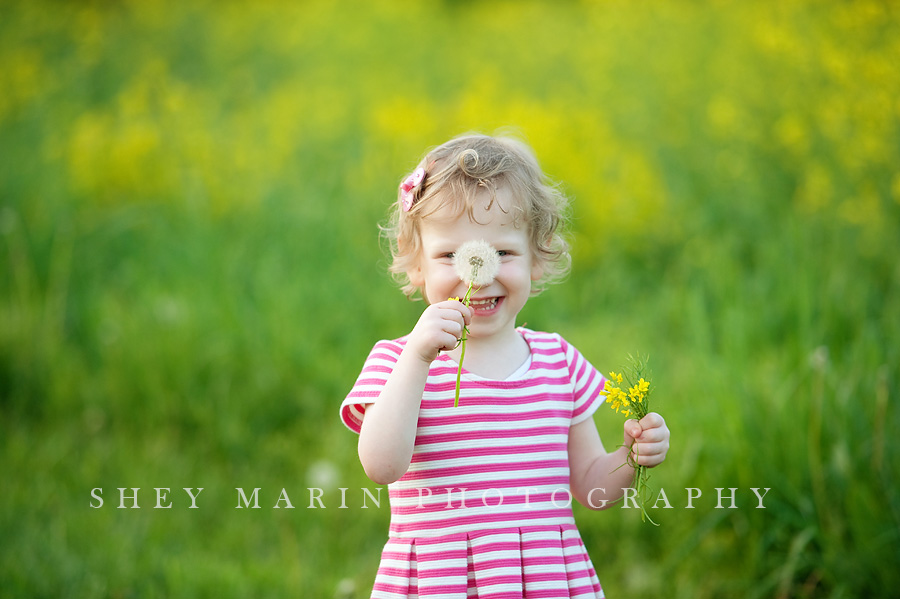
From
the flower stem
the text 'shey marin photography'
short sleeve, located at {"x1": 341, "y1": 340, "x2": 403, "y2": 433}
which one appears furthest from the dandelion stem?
the text 'shey marin photography'

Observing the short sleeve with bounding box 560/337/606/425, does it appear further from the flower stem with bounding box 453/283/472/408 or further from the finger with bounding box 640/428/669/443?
the flower stem with bounding box 453/283/472/408

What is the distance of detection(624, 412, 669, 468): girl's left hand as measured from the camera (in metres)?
1.52

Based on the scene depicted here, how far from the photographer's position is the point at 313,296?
13.5 ft

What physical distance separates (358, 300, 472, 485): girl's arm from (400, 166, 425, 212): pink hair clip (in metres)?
0.24

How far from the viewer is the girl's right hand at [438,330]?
1.42 m

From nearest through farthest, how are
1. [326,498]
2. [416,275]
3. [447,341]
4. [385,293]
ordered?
[447,341]
[416,275]
[326,498]
[385,293]

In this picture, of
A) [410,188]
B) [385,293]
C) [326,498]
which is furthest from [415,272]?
[385,293]

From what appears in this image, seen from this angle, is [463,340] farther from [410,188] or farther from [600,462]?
[600,462]

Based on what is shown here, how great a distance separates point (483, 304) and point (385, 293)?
2.58 meters

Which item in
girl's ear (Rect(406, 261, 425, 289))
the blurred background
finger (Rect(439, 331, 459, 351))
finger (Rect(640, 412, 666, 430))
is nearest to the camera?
finger (Rect(439, 331, 459, 351))

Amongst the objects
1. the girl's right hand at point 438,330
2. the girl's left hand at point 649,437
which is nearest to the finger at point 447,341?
the girl's right hand at point 438,330

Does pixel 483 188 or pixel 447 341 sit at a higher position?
pixel 483 188

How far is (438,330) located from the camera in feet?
4.66

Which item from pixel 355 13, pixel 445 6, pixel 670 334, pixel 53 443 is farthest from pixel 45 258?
pixel 445 6
